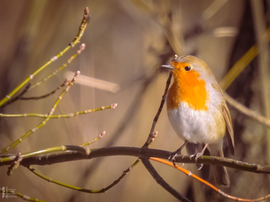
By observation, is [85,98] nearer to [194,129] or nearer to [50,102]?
[50,102]

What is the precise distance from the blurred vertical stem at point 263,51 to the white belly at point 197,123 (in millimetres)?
302

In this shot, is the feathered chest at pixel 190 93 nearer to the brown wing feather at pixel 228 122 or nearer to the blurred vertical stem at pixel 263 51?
the brown wing feather at pixel 228 122

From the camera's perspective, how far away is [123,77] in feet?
4.29

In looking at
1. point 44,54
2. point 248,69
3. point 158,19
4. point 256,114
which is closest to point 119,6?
point 158,19

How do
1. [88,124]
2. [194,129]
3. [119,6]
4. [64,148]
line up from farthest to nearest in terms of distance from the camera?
[119,6] < [88,124] < [194,129] < [64,148]

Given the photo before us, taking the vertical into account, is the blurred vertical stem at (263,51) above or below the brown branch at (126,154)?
above

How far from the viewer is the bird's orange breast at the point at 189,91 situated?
0.99 meters

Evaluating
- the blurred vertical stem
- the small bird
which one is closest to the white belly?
the small bird

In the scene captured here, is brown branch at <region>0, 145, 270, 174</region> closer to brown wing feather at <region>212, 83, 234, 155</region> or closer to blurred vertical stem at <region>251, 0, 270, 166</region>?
brown wing feather at <region>212, 83, 234, 155</region>

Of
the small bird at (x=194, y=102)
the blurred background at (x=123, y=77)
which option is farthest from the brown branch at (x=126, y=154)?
the blurred background at (x=123, y=77)

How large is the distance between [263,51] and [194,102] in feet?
1.57

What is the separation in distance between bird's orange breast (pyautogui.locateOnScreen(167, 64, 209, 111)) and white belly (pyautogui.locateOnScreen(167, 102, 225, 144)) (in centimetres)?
2

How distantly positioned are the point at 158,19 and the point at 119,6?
23 centimetres

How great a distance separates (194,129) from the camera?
3.34 feet
